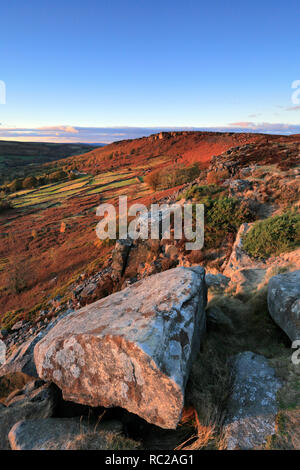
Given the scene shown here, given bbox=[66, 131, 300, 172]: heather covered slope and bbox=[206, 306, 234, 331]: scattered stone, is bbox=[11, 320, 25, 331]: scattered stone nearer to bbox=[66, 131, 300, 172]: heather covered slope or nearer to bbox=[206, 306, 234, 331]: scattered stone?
bbox=[206, 306, 234, 331]: scattered stone

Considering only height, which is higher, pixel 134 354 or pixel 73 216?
pixel 134 354

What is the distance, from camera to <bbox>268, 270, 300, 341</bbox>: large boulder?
11.5 ft

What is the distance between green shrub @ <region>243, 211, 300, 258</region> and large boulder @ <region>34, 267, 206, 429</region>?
4.21 metres

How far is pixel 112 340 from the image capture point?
9.49 feet

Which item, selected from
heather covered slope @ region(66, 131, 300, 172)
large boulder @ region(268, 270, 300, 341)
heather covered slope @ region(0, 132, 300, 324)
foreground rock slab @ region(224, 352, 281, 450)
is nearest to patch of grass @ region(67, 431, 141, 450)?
foreground rock slab @ region(224, 352, 281, 450)

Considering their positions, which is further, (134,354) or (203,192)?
(203,192)

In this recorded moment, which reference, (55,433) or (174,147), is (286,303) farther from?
(174,147)

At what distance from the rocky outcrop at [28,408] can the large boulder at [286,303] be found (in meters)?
3.65

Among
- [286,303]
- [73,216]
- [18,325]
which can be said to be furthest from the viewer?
[73,216]

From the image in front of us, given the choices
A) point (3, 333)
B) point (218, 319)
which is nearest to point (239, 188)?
point (218, 319)

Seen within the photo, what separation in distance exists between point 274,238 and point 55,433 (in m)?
6.96

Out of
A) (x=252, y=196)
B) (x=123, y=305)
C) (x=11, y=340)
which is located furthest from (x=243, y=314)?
(x=11, y=340)

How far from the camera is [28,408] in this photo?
317 cm

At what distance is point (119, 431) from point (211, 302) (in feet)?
10.4
